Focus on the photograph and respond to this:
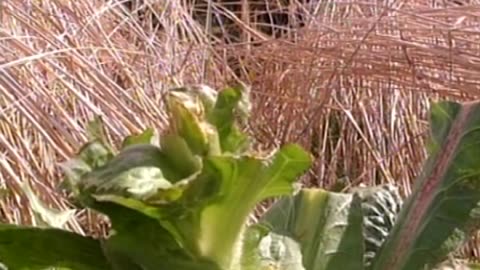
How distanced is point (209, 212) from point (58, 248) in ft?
0.21

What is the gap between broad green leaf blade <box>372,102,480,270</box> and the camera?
44cm

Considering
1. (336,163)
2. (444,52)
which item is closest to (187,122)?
(444,52)

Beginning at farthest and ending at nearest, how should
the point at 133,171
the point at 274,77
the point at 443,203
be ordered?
1. the point at 274,77
2. the point at 443,203
3. the point at 133,171

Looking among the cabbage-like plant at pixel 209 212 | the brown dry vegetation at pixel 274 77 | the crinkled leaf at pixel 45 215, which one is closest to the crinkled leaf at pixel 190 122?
the cabbage-like plant at pixel 209 212

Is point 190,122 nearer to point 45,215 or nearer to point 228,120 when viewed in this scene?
point 228,120

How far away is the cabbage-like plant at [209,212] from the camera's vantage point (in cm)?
34

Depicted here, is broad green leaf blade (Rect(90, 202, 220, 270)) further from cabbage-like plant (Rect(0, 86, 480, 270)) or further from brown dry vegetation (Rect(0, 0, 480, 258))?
brown dry vegetation (Rect(0, 0, 480, 258))

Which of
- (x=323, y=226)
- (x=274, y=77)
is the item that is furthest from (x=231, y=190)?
(x=274, y=77)

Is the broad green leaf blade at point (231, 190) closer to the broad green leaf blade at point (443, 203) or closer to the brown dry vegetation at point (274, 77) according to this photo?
the broad green leaf blade at point (443, 203)

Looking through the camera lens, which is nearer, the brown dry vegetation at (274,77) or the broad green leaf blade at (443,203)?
the broad green leaf blade at (443,203)

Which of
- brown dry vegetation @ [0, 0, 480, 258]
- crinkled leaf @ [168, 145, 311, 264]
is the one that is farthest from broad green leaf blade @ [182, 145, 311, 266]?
brown dry vegetation @ [0, 0, 480, 258]

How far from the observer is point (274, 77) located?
66.9 inches

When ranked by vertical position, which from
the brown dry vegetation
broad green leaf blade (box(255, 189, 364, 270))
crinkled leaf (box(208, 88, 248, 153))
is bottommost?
the brown dry vegetation

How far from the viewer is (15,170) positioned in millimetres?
1194
